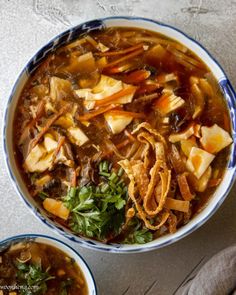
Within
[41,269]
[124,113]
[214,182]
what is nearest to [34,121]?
Result: [124,113]

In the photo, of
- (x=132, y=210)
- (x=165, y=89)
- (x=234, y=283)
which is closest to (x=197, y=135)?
(x=165, y=89)

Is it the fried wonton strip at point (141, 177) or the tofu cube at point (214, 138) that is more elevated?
the tofu cube at point (214, 138)

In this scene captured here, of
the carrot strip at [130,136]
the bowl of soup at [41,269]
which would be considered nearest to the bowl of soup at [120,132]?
the carrot strip at [130,136]

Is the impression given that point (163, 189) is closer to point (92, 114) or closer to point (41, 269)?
point (92, 114)

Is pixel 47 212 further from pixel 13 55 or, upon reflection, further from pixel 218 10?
pixel 218 10

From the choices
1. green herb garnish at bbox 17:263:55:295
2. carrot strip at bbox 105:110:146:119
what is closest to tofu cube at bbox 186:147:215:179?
carrot strip at bbox 105:110:146:119

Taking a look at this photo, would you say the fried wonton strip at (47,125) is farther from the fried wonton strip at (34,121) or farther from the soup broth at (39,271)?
the soup broth at (39,271)

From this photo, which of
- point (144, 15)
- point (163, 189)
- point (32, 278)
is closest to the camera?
point (163, 189)
